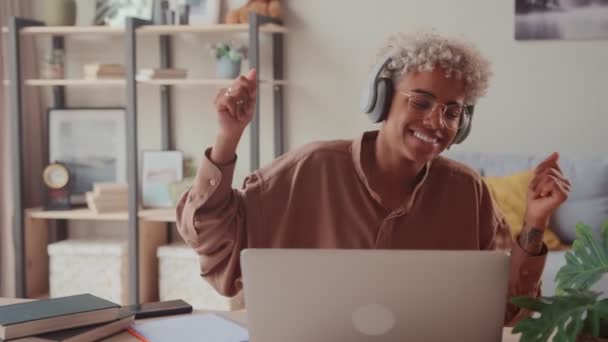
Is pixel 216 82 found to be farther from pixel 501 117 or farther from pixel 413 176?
pixel 413 176

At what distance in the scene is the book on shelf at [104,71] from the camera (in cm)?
388

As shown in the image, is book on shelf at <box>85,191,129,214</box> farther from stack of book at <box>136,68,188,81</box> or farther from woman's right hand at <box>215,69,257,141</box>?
woman's right hand at <box>215,69,257,141</box>

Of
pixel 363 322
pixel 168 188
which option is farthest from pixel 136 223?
pixel 363 322

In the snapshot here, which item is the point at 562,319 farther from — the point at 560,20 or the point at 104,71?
the point at 104,71

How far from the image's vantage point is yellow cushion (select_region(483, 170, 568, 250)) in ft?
11.2

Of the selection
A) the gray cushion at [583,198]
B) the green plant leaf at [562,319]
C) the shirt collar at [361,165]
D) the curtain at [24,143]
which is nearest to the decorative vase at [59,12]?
the curtain at [24,143]

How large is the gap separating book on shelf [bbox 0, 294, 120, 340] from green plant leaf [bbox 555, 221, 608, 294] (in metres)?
0.87

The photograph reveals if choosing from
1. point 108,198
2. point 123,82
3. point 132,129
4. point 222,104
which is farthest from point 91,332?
point 108,198

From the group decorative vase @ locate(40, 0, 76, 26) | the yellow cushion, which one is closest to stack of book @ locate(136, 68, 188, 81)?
decorative vase @ locate(40, 0, 76, 26)

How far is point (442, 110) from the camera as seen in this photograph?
171cm

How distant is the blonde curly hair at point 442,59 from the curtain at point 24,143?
2.71m

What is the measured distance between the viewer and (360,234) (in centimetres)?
177

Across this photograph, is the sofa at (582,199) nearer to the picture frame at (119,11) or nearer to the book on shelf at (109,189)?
the book on shelf at (109,189)

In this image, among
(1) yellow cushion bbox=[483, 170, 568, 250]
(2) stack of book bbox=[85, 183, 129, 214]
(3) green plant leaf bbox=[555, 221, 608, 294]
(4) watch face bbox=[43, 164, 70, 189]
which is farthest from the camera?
(4) watch face bbox=[43, 164, 70, 189]
